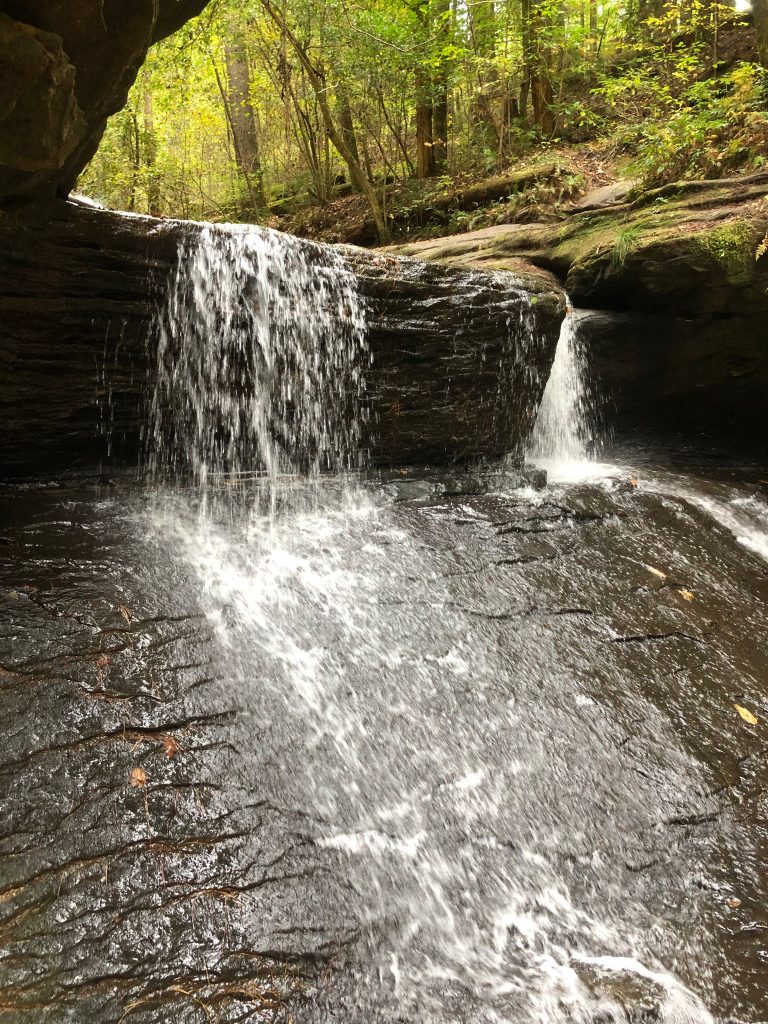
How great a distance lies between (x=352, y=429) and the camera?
17.8 ft

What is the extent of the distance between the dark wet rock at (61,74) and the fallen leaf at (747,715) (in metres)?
→ 4.67

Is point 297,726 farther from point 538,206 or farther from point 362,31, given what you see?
point 362,31

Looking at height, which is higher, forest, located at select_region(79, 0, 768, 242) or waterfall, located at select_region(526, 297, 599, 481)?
forest, located at select_region(79, 0, 768, 242)

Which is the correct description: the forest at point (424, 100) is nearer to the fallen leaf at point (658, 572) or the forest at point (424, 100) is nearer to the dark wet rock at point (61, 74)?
the fallen leaf at point (658, 572)

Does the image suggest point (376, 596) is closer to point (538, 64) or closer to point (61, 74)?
point (61, 74)

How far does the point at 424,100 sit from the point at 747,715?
10.4m

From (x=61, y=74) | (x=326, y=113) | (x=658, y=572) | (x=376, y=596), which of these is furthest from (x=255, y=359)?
(x=326, y=113)

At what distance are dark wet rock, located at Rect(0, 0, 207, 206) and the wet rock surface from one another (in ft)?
6.64

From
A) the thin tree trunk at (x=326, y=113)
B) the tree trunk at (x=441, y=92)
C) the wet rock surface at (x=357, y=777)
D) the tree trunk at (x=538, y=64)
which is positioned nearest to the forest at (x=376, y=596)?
the wet rock surface at (x=357, y=777)

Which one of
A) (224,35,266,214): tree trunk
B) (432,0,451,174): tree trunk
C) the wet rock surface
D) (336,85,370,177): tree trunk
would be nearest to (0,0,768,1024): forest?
the wet rock surface

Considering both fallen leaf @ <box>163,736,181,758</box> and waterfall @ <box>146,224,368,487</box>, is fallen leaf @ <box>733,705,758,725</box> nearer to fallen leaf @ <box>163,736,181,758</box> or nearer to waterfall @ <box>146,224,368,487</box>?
fallen leaf @ <box>163,736,181,758</box>

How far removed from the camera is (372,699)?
11.0 ft

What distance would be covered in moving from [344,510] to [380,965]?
321 centimetres

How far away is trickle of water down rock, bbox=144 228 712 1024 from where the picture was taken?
7.75ft
